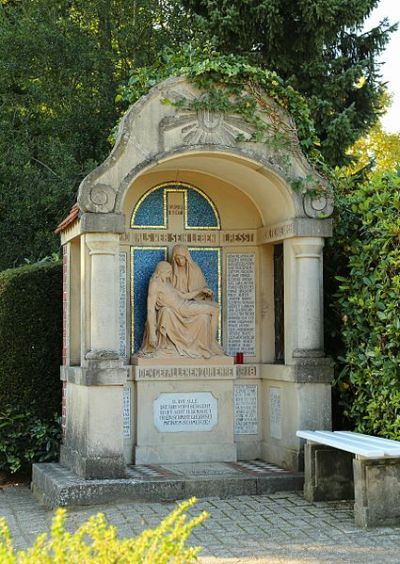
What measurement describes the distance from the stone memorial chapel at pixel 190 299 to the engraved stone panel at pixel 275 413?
25 mm

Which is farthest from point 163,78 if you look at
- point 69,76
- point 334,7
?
point 69,76

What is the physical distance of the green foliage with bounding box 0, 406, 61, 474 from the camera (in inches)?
402

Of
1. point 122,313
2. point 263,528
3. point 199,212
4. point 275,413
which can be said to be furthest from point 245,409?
point 263,528

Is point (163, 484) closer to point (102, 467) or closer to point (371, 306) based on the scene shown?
point (102, 467)

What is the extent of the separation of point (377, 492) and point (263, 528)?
93cm

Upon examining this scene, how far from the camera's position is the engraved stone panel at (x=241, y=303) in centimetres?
1014

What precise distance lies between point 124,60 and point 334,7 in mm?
5637

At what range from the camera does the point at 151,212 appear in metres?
10.0

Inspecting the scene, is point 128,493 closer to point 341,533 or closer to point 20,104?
point 341,533

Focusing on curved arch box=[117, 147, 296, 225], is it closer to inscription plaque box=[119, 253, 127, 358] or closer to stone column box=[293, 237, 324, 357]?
stone column box=[293, 237, 324, 357]

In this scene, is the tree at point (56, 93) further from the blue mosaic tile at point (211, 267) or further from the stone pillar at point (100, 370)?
the stone pillar at point (100, 370)

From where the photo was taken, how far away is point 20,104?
1786 centimetres

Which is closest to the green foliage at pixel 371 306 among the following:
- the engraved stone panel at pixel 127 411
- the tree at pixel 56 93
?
the engraved stone panel at pixel 127 411

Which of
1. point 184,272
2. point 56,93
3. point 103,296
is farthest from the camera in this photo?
point 56,93
